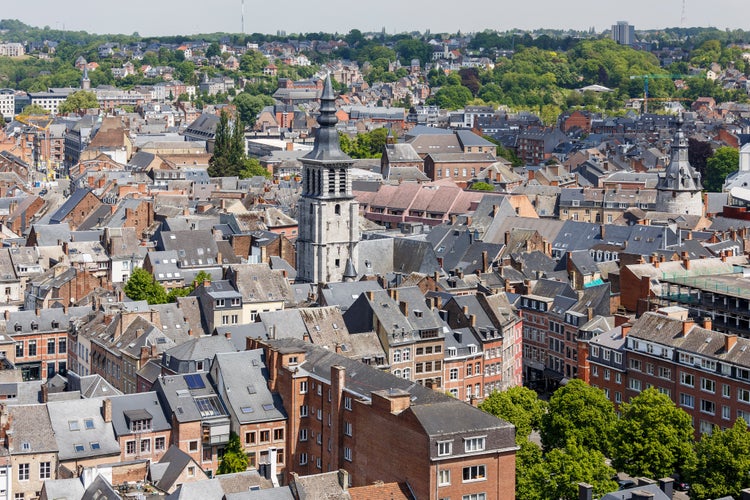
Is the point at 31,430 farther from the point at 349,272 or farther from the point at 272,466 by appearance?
the point at 349,272

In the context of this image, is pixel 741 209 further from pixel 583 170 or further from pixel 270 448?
pixel 270 448

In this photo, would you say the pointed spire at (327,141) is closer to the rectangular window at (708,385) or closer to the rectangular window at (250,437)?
the rectangular window at (708,385)

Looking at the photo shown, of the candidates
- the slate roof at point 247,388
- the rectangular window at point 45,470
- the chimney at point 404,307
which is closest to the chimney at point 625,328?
the chimney at point 404,307

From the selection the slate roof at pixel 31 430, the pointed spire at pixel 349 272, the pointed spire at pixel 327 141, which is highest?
the pointed spire at pixel 327 141

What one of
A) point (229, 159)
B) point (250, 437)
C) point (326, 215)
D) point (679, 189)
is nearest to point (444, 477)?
point (250, 437)

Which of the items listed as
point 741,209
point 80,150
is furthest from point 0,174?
point 741,209

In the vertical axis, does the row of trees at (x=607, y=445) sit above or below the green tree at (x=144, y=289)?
below
